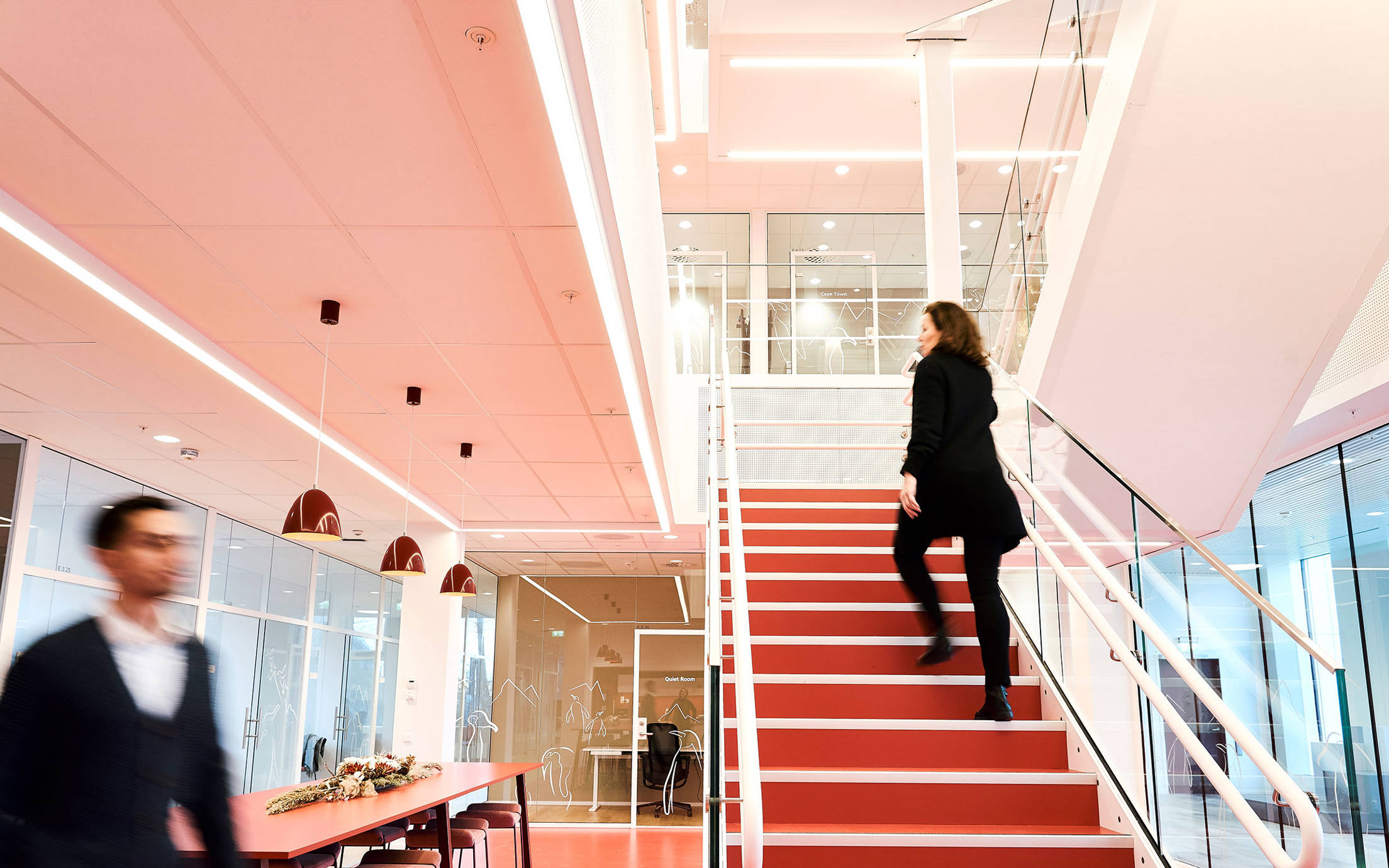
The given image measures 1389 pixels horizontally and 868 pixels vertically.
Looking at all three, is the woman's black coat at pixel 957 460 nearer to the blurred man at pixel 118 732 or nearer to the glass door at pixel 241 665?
the blurred man at pixel 118 732

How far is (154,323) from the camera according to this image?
4.27m

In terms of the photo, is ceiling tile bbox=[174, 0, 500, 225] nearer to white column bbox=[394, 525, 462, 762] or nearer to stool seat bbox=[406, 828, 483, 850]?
stool seat bbox=[406, 828, 483, 850]

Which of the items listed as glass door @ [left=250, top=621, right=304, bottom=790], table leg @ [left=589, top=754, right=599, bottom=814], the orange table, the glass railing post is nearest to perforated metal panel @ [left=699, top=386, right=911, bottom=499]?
the orange table

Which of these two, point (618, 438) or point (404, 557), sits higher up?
point (618, 438)

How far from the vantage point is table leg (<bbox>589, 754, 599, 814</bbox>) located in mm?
12414

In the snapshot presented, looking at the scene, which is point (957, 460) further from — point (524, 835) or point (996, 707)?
point (524, 835)

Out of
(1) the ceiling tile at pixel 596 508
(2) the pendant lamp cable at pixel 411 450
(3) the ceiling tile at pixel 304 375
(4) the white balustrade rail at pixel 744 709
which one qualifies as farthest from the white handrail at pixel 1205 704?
(1) the ceiling tile at pixel 596 508

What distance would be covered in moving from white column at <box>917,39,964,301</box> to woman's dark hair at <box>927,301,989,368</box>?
8.54ft

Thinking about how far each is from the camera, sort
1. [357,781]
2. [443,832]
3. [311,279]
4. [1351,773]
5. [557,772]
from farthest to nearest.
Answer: [557,772] < [443,832] < [357,781] < [311,279] < [1351,773]

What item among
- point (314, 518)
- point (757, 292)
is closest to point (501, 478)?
point (314, 518)

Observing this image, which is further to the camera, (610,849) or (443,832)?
(610,849)

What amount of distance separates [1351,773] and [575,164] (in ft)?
8.90

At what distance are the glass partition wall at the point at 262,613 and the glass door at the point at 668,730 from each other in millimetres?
3425

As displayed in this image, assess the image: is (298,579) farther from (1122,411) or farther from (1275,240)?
(1275,240)
